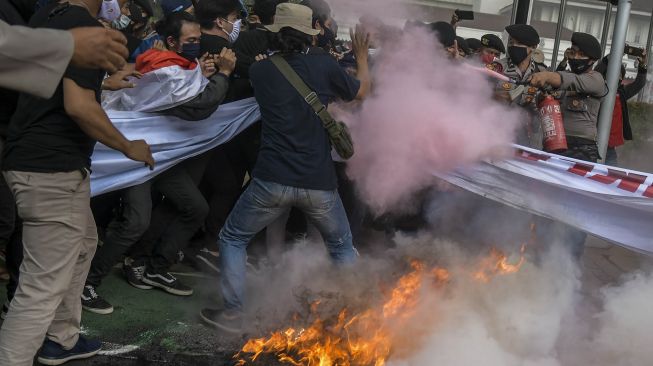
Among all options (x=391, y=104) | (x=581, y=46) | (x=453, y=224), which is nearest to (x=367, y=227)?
(x=453, y=224)

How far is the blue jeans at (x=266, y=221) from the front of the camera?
4.07 metres

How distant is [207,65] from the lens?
15.5 ft

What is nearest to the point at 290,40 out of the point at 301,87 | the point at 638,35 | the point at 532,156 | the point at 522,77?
the point at 301,87

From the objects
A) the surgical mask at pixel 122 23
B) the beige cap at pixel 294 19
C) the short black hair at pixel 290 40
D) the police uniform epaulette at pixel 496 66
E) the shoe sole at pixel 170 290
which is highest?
the beige cap at pixel 294 19

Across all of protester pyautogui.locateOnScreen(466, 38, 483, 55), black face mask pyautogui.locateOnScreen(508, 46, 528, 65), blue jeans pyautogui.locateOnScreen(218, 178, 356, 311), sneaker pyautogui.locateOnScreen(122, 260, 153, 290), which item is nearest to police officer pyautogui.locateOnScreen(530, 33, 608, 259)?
black face mask pyautogui.locateOnScreen(508, 46, 528, 65)

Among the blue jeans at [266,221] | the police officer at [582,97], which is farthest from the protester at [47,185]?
the police officer at [582,97]

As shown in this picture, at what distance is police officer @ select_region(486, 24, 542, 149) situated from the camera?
4.98m

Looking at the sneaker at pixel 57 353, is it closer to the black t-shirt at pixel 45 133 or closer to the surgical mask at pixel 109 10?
the black t-shirt at pixel 45 133

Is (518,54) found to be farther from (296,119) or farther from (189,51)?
(189,51)

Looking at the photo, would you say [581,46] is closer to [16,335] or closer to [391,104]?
[391,104]

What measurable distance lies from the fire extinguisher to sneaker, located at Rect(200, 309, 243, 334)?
105 inches

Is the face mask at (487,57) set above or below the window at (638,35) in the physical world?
above

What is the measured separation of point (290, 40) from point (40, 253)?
5.89 feet

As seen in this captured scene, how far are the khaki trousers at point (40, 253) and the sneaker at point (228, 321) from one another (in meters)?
1.14
